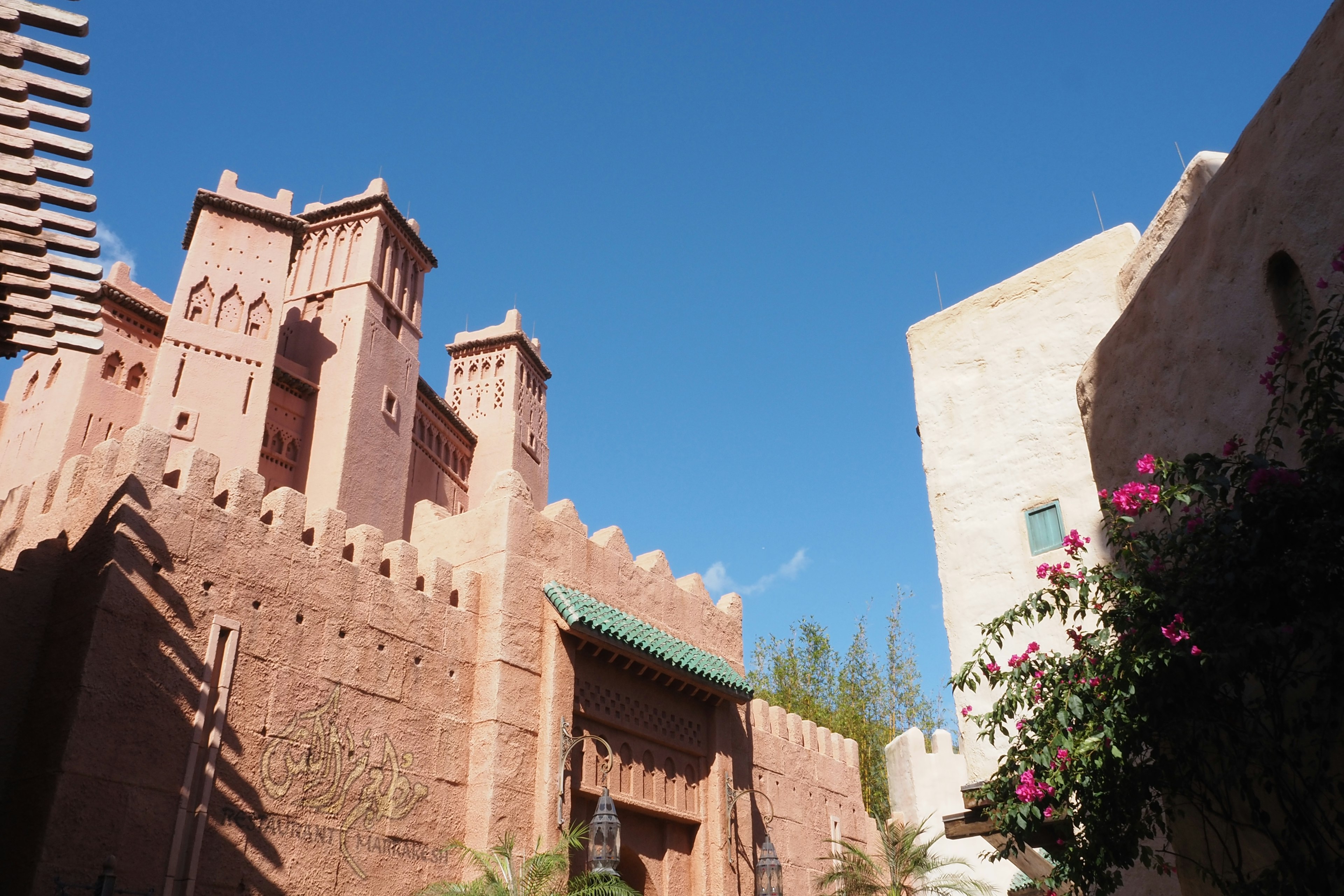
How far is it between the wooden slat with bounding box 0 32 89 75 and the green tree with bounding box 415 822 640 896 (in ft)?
22.2

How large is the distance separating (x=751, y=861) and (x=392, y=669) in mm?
5833

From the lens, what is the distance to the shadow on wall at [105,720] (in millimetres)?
7285

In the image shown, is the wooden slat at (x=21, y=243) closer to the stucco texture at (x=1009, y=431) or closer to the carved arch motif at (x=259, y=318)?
the stucco texture at (x=1009, y=431)

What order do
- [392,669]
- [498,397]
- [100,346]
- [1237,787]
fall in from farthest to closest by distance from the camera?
[498,397] → [392,669] → [100,346] → [1237,787]

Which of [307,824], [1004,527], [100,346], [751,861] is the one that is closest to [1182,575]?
[1004,527]

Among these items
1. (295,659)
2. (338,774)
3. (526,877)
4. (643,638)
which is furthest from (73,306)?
(643,638)

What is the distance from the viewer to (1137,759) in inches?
283

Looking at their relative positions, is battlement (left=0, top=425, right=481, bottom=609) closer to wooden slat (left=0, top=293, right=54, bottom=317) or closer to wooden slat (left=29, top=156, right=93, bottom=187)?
wooden slat (left=0, top=293, right=54, bottom=317)

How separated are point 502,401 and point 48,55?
21.1 m

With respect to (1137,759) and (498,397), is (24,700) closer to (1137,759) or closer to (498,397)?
(1137,759)

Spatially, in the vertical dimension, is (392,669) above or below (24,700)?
above

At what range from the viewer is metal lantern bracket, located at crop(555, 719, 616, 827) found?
10547 mm

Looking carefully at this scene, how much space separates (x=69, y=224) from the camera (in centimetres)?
563

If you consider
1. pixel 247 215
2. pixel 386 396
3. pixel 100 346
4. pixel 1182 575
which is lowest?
pixel 1182 575
